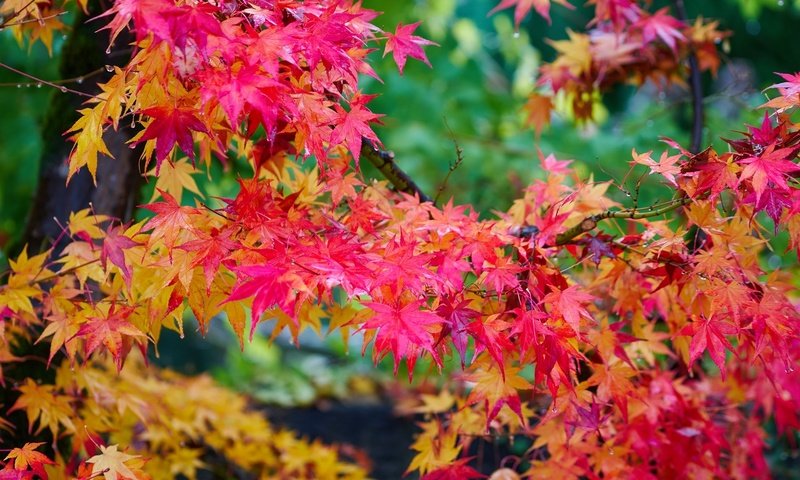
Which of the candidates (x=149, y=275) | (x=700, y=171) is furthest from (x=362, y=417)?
(x=700, y=171)

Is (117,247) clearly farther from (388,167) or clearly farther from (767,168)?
(767,168)

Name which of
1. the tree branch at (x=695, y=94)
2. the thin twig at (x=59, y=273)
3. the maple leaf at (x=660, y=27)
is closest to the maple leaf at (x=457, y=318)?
the thin twig at (x=59, y=273)

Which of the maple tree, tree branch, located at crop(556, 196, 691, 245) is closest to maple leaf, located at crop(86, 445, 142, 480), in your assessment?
the maple tree

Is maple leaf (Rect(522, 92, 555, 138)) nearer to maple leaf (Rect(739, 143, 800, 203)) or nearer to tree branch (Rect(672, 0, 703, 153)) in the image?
tree branch (Rect(672, 0, 703, 153))

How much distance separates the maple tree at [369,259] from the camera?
4.29 ft

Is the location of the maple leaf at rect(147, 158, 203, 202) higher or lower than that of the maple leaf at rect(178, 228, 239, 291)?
higher

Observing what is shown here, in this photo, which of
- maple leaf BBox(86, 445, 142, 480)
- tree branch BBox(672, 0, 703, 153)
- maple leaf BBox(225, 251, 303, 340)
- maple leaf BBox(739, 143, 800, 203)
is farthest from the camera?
tree branch BBox(672, 0, 703, 153)

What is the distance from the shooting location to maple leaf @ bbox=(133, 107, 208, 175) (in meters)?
1.30

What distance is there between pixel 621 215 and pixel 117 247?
100 cm

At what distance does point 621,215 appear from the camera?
1.54 meters

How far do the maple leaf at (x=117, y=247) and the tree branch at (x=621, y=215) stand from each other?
0.91 metres

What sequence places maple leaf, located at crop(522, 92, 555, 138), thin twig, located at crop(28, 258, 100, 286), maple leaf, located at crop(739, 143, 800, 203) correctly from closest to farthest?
Answer: maple leaf, located at crop(739, 143, 800, 203) → thin twig, located at crop(28, 258, 100, 286) → maple leaf, located at crop(522, 92, 555, 138)

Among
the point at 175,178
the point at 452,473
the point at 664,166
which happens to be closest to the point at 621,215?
the point at 664,166

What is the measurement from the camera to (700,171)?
4.74ft
